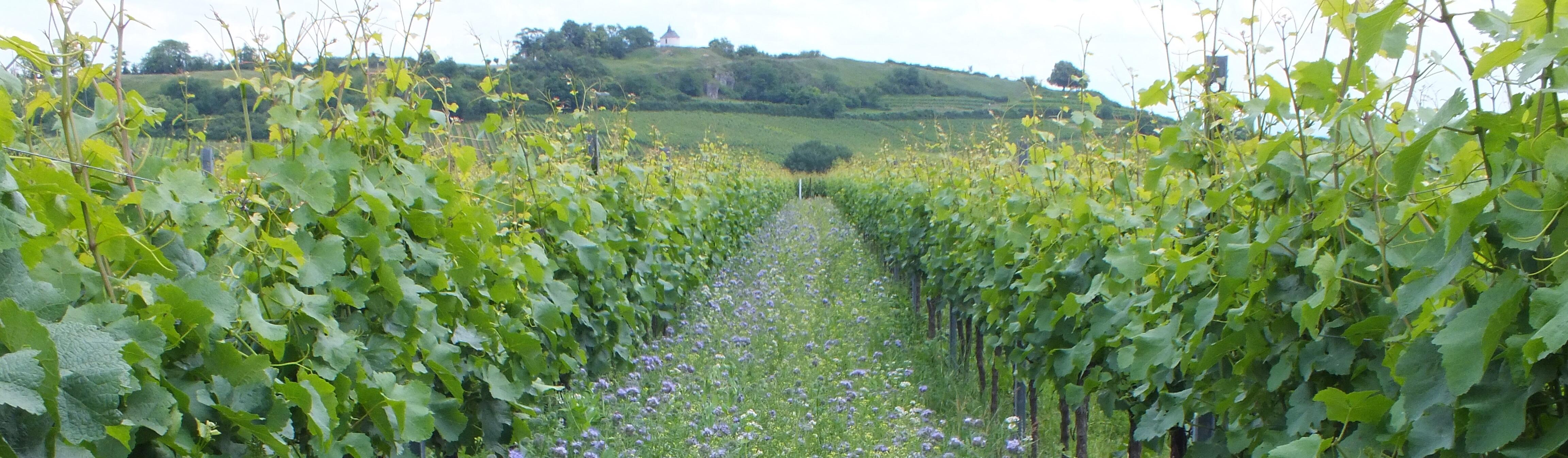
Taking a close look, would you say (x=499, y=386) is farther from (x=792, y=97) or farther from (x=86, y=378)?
(x=792, y=97)

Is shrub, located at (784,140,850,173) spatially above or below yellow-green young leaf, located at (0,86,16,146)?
below

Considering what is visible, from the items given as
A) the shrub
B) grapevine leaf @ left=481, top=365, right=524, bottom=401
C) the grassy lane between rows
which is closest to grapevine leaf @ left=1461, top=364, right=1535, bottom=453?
grapevine leaf @ left=481, top=365, right=524, bottom=401

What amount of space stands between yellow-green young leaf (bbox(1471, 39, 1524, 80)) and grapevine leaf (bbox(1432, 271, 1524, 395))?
0.81 ft

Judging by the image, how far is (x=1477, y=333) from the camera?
1.21m

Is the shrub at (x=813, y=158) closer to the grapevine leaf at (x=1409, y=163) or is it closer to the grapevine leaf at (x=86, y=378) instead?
the grapevine leaf at (x=1409, y=163)

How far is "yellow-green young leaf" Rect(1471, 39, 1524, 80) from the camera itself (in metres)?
1.19

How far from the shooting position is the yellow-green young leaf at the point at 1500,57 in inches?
46.7

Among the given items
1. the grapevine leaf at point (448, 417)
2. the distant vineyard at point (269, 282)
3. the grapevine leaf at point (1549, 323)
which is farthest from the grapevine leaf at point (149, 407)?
the grapevine leaf at point (1549, 323)

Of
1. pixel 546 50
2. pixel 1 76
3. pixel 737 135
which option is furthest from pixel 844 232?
pixel 737 135

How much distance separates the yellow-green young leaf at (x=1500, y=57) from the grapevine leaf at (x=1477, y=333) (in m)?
0.25

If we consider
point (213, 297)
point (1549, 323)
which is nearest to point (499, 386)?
point (213, 297)

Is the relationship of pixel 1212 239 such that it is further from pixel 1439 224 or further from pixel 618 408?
pixel 618 408

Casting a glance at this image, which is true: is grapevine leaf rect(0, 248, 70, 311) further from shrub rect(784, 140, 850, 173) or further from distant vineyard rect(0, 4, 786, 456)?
shrub rect(784, 140, 850, 173)

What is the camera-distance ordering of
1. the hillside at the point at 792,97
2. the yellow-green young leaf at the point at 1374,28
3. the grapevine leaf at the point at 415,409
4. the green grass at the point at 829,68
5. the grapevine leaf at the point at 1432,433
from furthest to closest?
the green grass at the point at 829,68 < the hillside at the point at 792,97 < the grapevine leaf at the point at 415,409 < the grapevine leaf at the point at 1432,433 < the yellow-green young leaf at the point at 1374,28
